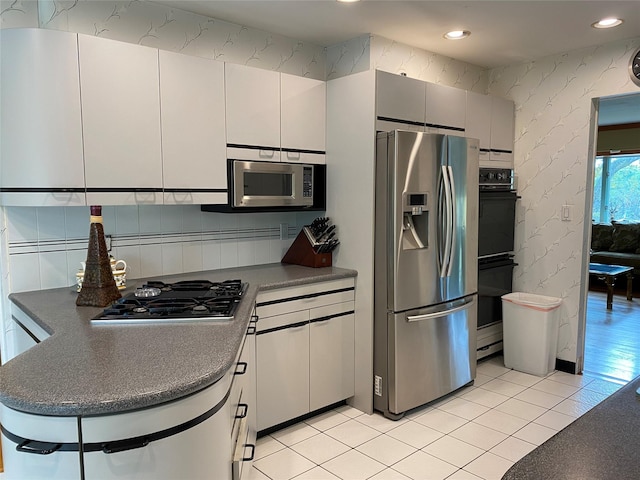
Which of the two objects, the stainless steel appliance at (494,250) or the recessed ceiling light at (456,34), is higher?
the recessed ceiling light at (456,34)

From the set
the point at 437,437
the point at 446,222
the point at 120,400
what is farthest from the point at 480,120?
the point at 120,400

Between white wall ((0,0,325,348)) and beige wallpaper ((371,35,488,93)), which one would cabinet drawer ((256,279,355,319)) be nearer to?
white wall ((0,0,325,348))

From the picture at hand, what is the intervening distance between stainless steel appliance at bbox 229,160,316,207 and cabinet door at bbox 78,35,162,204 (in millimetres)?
465

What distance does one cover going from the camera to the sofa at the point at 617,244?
674 centimetres

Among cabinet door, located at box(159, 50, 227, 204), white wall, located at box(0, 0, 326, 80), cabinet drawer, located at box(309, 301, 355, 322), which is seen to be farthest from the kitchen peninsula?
white wall, located at box(0, 0, 326, 80)

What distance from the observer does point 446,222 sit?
312 centimetres

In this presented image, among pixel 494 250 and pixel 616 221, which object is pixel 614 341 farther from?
pixel 616 221

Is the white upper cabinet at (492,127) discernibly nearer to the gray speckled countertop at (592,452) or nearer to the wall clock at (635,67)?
the wall clock at (635,67)

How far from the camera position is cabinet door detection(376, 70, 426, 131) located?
2.97 m

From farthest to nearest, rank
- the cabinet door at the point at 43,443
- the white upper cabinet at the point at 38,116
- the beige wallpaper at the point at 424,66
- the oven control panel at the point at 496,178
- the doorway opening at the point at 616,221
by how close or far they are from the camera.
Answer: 1. the doorway opening at the point at 616,221
2. the oven control panel at the point at 496,178
3. the beige wallpaper at the point at 424,66
4. the white upper cabinet at the point at 38,116
5. the cabinet door at the point at 43,443

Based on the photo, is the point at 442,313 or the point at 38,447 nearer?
the point at 38,447

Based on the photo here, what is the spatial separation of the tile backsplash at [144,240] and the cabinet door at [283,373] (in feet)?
2.34

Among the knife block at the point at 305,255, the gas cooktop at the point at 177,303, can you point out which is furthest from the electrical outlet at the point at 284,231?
the gas cooktop at the point at 177,303

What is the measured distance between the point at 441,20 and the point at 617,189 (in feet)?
20.4
